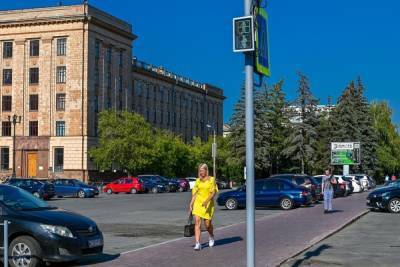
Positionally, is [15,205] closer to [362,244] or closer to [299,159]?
[362,244]

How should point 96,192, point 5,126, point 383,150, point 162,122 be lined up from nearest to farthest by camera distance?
point 96,192, point 5,126, point 383,150, point 162,122

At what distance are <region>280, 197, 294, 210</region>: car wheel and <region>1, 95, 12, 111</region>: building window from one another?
60.9 m

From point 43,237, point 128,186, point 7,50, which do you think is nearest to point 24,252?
point 43,237

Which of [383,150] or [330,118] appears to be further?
[383,150]

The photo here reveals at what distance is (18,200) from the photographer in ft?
39.2

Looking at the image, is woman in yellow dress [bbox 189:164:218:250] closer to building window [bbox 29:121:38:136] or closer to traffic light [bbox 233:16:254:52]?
traffic light [bbox 233:16:254:52]

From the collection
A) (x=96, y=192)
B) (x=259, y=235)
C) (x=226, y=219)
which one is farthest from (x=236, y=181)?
(x=259, y=235)

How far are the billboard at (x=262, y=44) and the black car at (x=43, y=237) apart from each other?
4.78 meters

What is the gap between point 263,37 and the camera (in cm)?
841

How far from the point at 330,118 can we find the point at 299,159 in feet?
25.6

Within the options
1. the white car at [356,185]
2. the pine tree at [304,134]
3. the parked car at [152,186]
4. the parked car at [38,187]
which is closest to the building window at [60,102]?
the parked car at [152,186]

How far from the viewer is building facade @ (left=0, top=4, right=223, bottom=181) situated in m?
79.3

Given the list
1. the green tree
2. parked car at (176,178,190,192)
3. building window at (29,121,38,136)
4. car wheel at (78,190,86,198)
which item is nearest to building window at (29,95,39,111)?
building window at (29,121,38,136)

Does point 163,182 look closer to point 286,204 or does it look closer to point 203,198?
point 286,204
